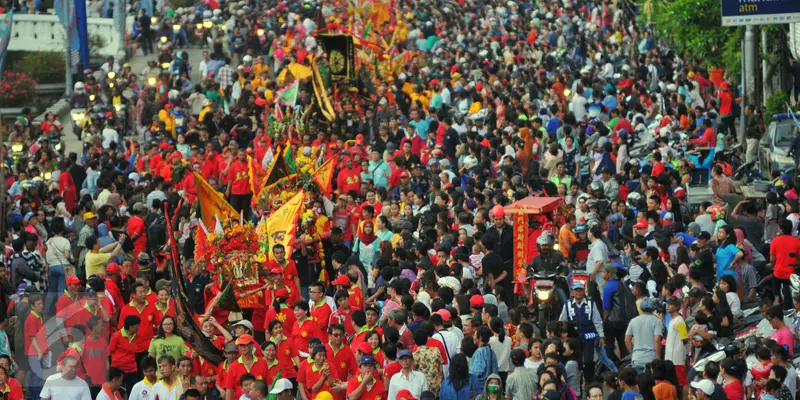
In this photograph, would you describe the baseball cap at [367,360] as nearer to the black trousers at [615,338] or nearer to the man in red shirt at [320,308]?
the man in red shirt at [320,308]

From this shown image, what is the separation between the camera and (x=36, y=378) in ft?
52.8

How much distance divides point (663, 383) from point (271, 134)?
15183 mm

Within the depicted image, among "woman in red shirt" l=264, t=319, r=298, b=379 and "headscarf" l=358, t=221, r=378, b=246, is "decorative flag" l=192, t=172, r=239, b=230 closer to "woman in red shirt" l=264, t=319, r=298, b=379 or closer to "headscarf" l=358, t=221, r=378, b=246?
"headscarf" l=358, t=221, r=378, b=246

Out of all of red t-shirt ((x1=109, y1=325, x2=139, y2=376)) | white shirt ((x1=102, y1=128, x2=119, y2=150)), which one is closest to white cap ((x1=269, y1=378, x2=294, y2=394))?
red t-shirt ((x1=109, y1=325, x2=139, y2=376))

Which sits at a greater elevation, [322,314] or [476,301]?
[476,301]

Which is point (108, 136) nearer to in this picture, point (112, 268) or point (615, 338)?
point (112, 268)

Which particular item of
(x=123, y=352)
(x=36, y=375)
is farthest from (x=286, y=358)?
(x=36, y=375)

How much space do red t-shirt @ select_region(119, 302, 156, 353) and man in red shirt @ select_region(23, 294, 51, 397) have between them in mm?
806

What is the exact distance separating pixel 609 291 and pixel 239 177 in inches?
337

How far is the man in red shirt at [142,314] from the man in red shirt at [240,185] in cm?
730

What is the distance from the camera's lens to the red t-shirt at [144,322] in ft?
53.1

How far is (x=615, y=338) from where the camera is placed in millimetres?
16672

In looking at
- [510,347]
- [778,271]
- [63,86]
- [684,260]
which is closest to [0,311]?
[510,347]

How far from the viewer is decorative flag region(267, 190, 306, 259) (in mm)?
19141
